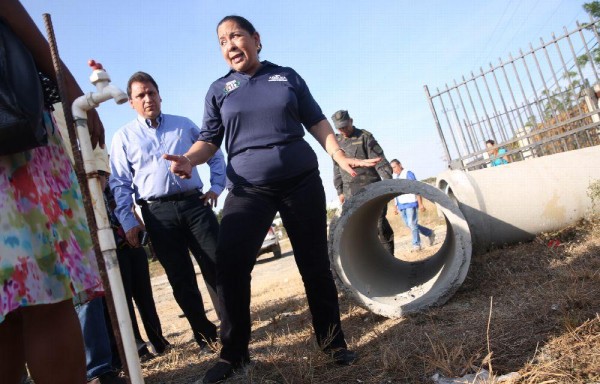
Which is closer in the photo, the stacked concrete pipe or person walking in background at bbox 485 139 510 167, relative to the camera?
the stacked concrete pipe

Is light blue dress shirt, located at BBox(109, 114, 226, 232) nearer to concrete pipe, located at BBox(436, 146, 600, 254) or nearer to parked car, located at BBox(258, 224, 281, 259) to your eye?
concrete pipe, located at BBox(436, 146, 600, 254)

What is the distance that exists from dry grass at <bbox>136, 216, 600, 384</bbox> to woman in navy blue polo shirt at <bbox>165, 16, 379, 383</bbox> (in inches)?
9.2

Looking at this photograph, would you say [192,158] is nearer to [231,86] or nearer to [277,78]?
[231,86]

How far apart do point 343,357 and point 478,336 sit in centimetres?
72

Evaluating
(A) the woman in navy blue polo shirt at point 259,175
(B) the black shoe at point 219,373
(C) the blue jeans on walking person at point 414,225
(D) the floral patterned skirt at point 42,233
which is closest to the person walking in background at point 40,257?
(D) the floral patterned skirt at point 42,233

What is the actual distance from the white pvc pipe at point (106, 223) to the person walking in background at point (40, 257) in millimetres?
115

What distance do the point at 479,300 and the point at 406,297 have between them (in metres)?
0.68

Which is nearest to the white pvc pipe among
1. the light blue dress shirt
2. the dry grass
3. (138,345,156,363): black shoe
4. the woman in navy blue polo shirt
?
the woman in navy blue polo shirt

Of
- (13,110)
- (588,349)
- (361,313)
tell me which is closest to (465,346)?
(588,349)

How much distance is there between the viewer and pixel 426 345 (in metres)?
2.73

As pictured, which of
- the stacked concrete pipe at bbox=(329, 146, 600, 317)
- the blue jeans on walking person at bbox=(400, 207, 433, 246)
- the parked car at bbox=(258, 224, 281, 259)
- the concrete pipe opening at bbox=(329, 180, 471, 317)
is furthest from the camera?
the parked car at bbox=(258, 224, 281, 259)

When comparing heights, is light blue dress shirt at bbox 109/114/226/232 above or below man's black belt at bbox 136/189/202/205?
above

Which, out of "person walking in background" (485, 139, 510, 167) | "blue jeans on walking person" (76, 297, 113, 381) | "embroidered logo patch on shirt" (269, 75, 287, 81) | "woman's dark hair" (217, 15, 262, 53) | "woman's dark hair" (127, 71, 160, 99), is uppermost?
"woman's dark hair" (127, 71, 160, 99)

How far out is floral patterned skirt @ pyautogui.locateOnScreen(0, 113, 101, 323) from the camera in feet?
4.74
